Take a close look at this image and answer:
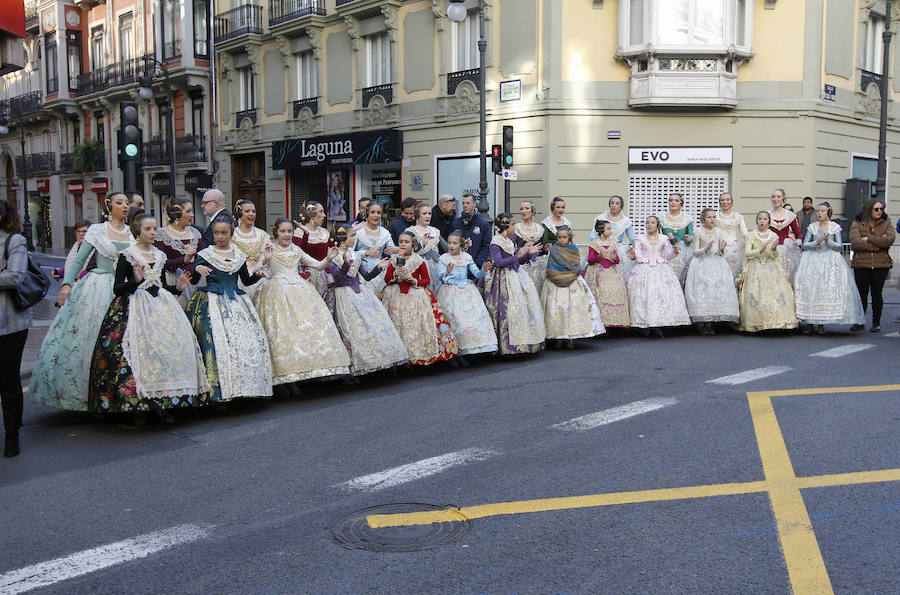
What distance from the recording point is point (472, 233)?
11.1m

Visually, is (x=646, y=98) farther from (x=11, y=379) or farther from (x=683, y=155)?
(x=11, y=379)

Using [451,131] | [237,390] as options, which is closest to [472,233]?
[237,390]

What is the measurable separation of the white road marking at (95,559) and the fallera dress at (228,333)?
2.74 meters

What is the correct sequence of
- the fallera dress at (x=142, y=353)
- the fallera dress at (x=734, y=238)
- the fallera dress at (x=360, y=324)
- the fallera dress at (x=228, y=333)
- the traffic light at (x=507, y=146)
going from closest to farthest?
1. the fallera dress at (x=142, y=353)
2. the fallera dress at (x=228, y=333)
3. the fallera dress at (x=360, y=324)
4. the fallera dress at (x=734, y=238)
5. the traffic light at (x=507, y=146)

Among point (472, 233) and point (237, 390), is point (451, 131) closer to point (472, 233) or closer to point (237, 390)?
point (472, 233)

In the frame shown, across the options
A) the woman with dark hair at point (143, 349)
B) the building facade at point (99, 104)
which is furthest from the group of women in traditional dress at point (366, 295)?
the building facade at point (99, 104)

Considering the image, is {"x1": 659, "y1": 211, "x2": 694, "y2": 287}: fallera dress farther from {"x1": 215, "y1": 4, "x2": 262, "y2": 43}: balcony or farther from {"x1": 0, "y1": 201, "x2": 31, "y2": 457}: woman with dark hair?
{"x1": 215, "y1": 4, "x2": 262, "y2": 43}: balcony

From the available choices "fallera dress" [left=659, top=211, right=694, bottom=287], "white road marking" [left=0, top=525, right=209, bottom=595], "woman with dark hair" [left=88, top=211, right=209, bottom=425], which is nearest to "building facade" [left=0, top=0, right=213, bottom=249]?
"fallera dress" [left=659, top=211, right=694, bottom=287]

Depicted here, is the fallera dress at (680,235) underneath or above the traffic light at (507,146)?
underneath

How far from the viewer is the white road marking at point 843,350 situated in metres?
9.84

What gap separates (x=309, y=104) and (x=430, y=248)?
18327mm

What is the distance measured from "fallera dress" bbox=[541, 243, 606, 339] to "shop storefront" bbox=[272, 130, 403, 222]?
13.8 meters

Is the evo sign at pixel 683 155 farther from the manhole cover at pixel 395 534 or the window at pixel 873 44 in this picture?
the manhole cover at pixel 395 534

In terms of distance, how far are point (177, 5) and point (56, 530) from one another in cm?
3104
